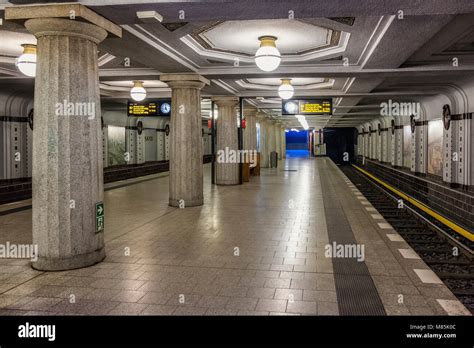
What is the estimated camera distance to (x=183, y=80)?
10.6m

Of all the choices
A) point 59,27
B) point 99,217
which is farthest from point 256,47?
point 99,217

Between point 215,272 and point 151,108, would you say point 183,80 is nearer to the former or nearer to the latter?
point 151,108

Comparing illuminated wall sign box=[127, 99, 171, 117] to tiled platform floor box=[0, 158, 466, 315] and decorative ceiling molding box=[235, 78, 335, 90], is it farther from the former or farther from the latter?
tiled platform floor box=[0, 158, 466, 315]

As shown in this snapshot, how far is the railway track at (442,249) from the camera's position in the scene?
6225mm

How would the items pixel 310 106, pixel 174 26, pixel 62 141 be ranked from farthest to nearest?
pixel 310 106 < pixel 174 26 < pixel 62 141

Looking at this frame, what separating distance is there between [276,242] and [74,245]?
10.7 feet

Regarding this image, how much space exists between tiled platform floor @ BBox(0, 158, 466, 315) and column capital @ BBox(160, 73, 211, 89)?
3518 mm

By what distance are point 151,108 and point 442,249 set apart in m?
11.4

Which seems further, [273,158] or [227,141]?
[273,158]

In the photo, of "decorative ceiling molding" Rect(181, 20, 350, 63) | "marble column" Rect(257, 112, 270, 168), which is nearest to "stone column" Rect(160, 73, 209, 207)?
"decorative ceiling molding" Rect(181, 20, 350, 63)

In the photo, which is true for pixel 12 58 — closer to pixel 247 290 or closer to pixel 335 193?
pixel 247 290

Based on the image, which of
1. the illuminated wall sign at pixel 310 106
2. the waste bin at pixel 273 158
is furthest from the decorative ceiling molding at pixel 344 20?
the waste bin at pixel 273 158

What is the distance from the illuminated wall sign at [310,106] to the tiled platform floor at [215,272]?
6.64 metres

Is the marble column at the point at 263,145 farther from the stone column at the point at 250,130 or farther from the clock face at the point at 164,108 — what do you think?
the clock face at the point at 164,108
